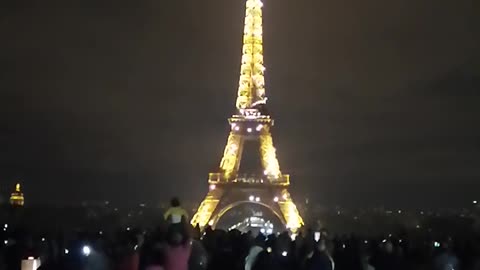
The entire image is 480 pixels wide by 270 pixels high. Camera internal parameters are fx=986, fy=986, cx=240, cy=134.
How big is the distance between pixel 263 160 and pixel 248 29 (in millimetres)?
6420

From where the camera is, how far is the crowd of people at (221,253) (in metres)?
9.38

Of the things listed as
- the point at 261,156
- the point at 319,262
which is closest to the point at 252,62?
the point at 261,156

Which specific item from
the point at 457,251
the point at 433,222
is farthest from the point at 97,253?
the point at 433,222

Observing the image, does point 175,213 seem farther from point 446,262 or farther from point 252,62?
point 252,62

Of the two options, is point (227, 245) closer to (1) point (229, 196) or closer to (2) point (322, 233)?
(2) point (322, 233)

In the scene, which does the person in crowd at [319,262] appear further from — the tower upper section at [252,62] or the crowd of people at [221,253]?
the tower upper section at [252,62]

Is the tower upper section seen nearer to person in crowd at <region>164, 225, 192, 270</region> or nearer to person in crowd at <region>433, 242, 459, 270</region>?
person in crowd at <region>433, 242, 459, 270</region>

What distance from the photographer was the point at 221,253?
12664 mm

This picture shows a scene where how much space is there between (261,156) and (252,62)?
4763 millimetres

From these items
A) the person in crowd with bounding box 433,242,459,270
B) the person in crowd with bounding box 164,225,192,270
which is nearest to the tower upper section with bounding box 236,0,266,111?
the person in crowd with bounding box 433,242,459,270

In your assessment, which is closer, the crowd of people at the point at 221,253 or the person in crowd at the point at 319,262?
the crowd of people at the point at 221,253

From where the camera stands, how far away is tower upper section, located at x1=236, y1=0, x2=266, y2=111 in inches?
1809

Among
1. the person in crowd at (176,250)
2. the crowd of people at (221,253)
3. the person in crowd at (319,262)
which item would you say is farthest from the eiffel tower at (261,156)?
the person in crowd at (176,250)

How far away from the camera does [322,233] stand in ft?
42.7
